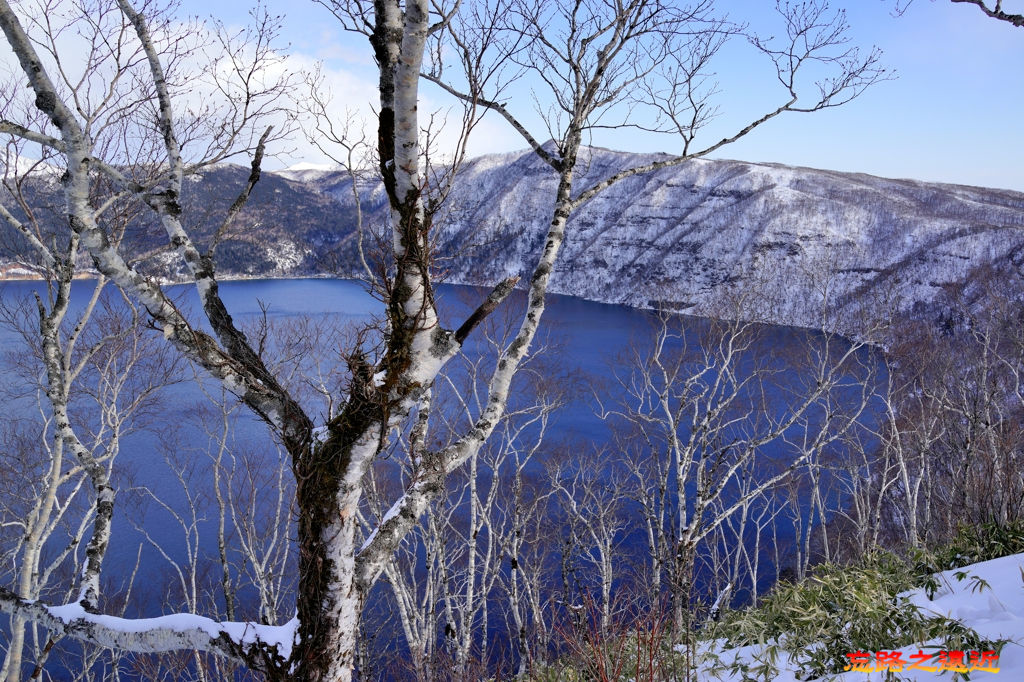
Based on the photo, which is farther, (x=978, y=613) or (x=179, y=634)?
Answer: (x=978, y=613)

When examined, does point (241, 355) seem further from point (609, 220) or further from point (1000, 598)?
point (609, 220)

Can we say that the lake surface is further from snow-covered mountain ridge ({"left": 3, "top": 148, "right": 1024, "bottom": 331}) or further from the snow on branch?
snow-covered mountain ridge ({"left": 3, "top": 148, "right": 1024, "bottom": 331})

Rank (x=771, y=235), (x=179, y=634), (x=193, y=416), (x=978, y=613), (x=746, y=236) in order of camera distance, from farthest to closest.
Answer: (x=746, y=236)
(x=771, y=235)
(x=193, y=416)
(x=978, y=613)
(x=179, y=634)

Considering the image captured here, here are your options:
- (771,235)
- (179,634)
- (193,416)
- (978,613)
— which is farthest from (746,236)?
(179,634)

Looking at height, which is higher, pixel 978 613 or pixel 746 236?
pixel 746 236

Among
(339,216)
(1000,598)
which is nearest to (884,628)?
(1000,598)

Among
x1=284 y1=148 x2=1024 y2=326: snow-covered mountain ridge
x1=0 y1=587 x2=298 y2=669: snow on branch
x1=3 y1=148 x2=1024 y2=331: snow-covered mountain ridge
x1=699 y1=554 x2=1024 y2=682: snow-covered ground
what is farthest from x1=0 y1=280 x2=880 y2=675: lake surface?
x1=284 y1=148 x2=1024 y2=326: snow-covered mountain ridge

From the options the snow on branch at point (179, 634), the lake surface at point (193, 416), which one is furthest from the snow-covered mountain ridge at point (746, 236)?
the snow on branch at point (179, 634)

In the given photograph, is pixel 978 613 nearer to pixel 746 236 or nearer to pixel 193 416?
pixel 193 416
